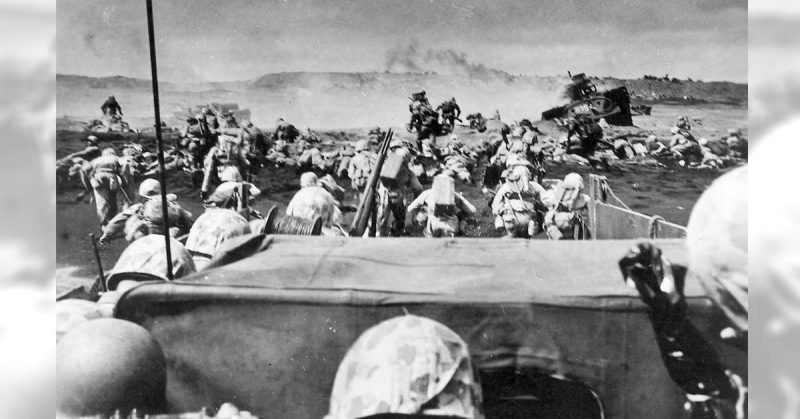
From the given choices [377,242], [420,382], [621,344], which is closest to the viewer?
[420,382]

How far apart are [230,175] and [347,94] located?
860 mm

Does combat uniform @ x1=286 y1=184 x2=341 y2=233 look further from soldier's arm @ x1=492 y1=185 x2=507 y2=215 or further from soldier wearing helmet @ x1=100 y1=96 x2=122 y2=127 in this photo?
soldier wearing helmet @ x1=100 y1=96 x2=122 y2=127

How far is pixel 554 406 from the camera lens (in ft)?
16.4

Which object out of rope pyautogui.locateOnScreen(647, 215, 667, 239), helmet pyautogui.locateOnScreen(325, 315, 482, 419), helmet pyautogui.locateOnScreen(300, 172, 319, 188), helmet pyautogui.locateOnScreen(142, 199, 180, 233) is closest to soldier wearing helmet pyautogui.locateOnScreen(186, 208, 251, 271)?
helmet pyautogui.locateOnScreen(142, 199, 180, 233)

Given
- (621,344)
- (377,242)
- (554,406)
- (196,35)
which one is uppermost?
(196,35)

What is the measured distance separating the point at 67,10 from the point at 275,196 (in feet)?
5.34

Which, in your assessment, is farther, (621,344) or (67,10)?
(67,10)

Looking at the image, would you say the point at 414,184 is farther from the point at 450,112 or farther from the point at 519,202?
the point at 519,202

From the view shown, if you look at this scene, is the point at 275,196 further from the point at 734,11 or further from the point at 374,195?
the point at 734,11

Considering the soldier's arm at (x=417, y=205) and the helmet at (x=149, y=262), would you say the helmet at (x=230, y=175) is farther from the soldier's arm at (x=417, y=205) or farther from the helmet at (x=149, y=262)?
the soldier's arm at (x=417, y=205)

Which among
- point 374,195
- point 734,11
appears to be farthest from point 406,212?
point 734,11

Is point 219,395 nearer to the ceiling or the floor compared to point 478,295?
nearer to the floor

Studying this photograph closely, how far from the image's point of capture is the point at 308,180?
5.52m

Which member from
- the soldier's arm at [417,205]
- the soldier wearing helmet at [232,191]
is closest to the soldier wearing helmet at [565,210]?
the soldier's arm at [417,205]
